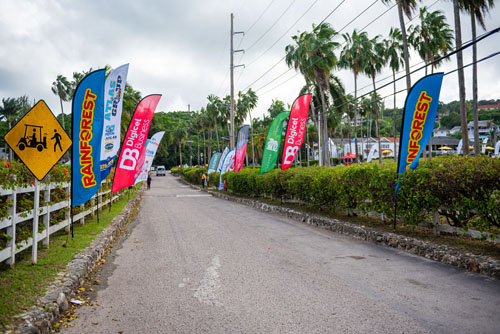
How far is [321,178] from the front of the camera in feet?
39.0

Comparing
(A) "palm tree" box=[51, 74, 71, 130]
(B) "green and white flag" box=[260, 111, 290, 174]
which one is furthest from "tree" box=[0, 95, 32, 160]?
(B) "green and white flag" box=[260, 111, 290, 174]

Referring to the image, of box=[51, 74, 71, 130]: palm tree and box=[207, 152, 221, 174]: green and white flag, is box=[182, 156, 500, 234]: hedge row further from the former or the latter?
box=[51, 74, 71, 130]: palm tree

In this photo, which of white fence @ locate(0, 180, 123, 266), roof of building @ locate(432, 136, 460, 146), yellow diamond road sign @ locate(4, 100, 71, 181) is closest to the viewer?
white fence @ locate(0, 180, 123, 266)

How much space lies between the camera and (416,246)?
23.8 feet

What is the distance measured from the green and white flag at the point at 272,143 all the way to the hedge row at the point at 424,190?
4558 millimetres

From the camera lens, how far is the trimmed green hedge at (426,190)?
250 inches

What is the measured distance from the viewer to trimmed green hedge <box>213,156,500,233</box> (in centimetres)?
634

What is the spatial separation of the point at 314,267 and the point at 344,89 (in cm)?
3310

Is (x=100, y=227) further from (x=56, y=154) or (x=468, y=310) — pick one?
(x=468, y=310)

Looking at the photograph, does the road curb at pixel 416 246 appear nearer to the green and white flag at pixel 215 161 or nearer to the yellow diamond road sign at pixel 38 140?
the yellow diamond road sign at pixel 38 140

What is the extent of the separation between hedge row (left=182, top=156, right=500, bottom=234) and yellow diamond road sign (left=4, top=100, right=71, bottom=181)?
7144mm

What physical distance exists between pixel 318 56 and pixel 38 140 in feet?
89.8

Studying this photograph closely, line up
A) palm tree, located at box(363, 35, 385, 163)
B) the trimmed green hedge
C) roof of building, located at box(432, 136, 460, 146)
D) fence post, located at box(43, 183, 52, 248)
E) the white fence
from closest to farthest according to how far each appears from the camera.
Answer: the white fence → the trimmed green hedge → fence post, located at box(43, 183, 52, 248) → palm tree, located at box(363, 35, 385, 163) → roof of building, located at box(432, 136, 460, 146)

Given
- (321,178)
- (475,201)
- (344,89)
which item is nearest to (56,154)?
(475,201)
